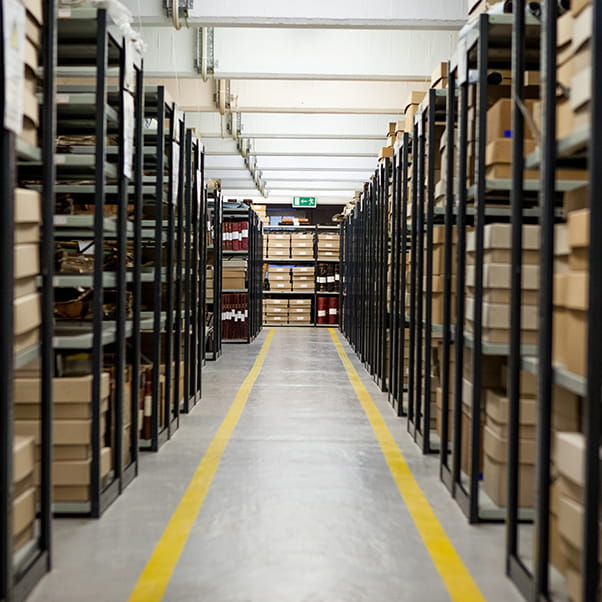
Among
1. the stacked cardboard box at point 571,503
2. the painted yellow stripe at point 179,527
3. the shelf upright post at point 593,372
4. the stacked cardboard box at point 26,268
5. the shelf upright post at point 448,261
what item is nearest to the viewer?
the shelf upright post at point 593,372

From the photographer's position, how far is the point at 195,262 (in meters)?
7.28

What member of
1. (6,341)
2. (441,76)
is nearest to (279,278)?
(441,76)

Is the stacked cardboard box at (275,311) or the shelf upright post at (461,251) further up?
the shelf upright post at (461,251)

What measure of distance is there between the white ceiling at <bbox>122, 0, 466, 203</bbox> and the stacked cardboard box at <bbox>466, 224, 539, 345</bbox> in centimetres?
435

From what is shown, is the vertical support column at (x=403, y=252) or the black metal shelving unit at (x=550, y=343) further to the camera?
the vertical support column at (x=403, y=252)

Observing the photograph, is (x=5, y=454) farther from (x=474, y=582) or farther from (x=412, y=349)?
(x=412, y=349)

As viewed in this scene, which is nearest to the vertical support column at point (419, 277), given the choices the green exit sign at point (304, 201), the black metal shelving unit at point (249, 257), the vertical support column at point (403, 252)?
the vertical support column at point (403, 252)

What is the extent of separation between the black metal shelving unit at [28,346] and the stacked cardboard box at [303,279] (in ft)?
50.1

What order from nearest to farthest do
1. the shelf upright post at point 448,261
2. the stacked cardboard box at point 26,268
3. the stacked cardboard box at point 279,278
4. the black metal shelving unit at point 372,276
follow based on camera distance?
the stacked cardboard box at point 26,268 < the shelf upright post at point 448,261 < the black metal shelving unit at point 372,276 < the stacked cardboard box at point 279,278

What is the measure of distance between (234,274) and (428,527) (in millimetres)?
10467

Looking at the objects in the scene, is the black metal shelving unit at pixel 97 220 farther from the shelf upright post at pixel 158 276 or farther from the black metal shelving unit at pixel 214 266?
the black metal shelving unit at pixel 214 266

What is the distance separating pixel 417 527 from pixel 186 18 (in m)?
5.49

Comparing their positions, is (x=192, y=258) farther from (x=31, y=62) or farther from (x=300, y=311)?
(x=300, y=311)

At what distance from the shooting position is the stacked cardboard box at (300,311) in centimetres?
1881
